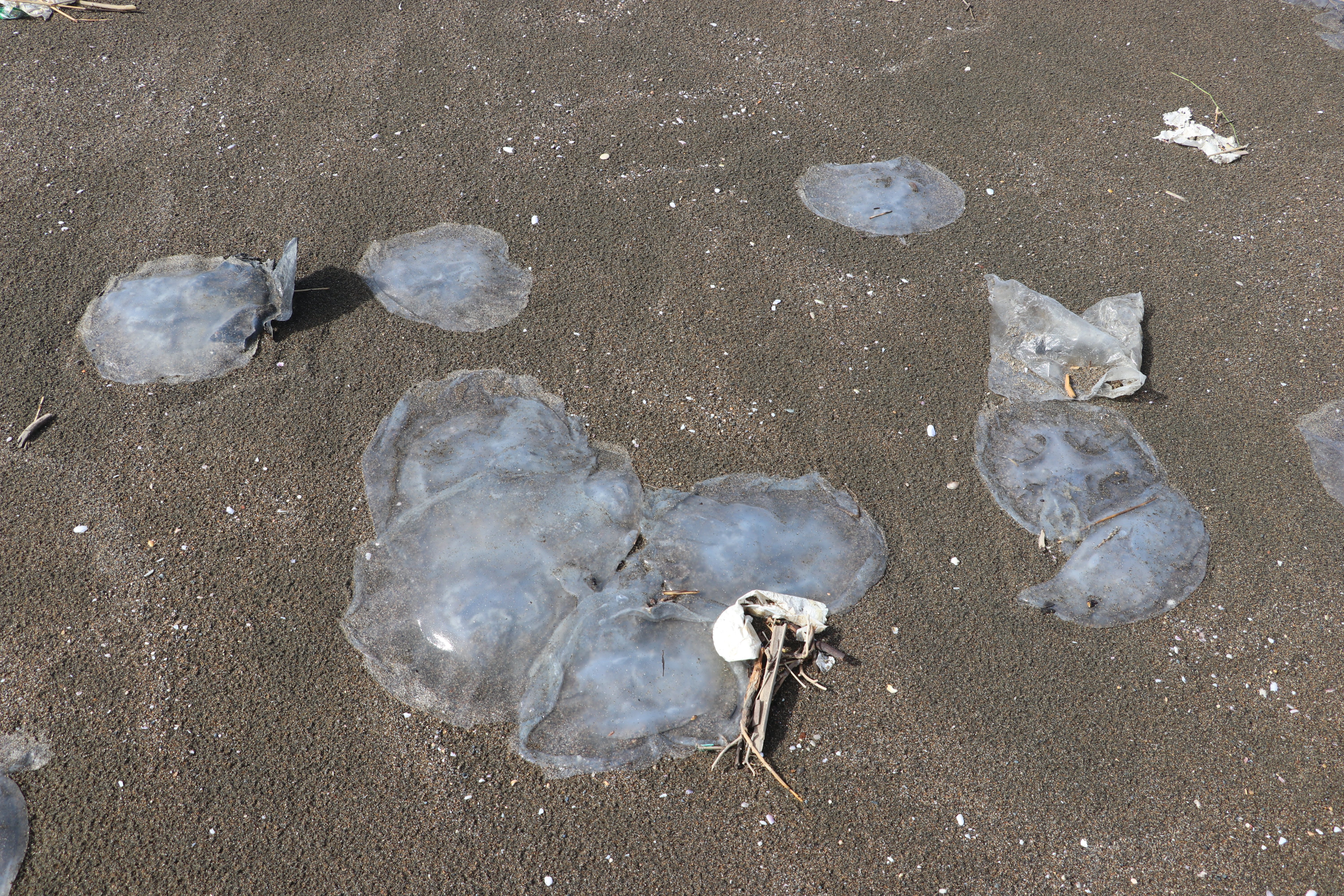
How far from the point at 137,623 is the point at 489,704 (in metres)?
1.42

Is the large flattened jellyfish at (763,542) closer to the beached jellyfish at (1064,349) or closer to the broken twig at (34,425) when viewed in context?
the beached jellyfish at (1064,349)

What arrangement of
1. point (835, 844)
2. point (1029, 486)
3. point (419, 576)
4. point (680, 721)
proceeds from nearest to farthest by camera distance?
point (835, 844), point (680, 721), point (419, 576), point (1029, 486)

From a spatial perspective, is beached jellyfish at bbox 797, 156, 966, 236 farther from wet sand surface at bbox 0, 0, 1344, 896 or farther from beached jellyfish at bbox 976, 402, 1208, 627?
beached jellyfish at bbox 976, 402, 1208, 627

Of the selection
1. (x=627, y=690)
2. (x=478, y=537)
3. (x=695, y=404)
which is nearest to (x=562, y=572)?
(x=478, y=537)

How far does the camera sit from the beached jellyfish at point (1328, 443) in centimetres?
381

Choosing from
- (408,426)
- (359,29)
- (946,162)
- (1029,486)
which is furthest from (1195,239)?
(359,29)

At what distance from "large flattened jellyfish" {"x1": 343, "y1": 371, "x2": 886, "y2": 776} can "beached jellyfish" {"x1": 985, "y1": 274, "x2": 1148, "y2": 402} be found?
1231 millimetres

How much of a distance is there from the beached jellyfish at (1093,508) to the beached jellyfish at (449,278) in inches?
98.8

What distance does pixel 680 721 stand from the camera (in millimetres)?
3027

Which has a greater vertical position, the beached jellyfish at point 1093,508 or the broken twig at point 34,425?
the broken twig at point 34,425

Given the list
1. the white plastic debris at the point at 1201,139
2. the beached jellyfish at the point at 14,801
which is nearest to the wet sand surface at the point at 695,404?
the beached jellyfish at the point at 14,801

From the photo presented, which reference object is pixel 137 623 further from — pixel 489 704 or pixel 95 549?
pixel 489 704

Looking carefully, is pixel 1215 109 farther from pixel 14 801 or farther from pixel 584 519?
pixel 14 801

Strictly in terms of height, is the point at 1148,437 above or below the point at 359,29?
below
